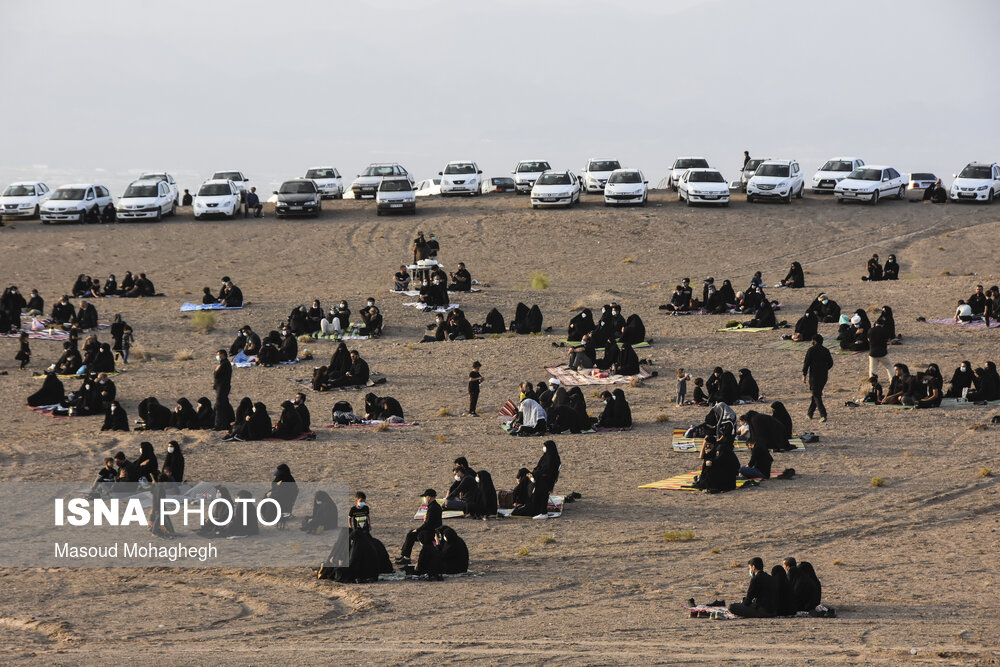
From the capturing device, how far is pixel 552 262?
126ft

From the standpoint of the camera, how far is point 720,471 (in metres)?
17.5

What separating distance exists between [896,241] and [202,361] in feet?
75.3

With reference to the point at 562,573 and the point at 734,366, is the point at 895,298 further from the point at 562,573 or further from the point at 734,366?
the point at 562,573

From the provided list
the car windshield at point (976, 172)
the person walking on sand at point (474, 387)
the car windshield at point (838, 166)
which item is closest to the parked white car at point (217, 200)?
the car windshield at point (838, 166)

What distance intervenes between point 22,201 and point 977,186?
110 ft

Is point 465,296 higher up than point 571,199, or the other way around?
point 571,199

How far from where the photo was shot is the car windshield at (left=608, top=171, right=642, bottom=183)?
4609cm

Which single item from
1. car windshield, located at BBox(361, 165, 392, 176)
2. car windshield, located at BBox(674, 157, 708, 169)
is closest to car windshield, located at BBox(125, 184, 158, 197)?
car windshield, located at BBox(361, 165, 392, 176)

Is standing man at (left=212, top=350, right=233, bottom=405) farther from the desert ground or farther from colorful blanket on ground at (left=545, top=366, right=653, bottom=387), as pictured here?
colorful blanket on ground at (left=545, top=366, right=653, bottom=387)

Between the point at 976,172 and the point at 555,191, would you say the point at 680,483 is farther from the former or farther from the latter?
the point at 976,172

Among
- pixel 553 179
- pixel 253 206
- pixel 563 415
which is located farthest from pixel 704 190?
pixel 563 415

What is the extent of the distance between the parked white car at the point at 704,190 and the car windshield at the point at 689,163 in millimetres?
5134

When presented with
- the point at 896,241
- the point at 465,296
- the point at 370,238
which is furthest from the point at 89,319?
the point at 896,241

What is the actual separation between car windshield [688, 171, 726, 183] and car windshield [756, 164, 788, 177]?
1579 mm
